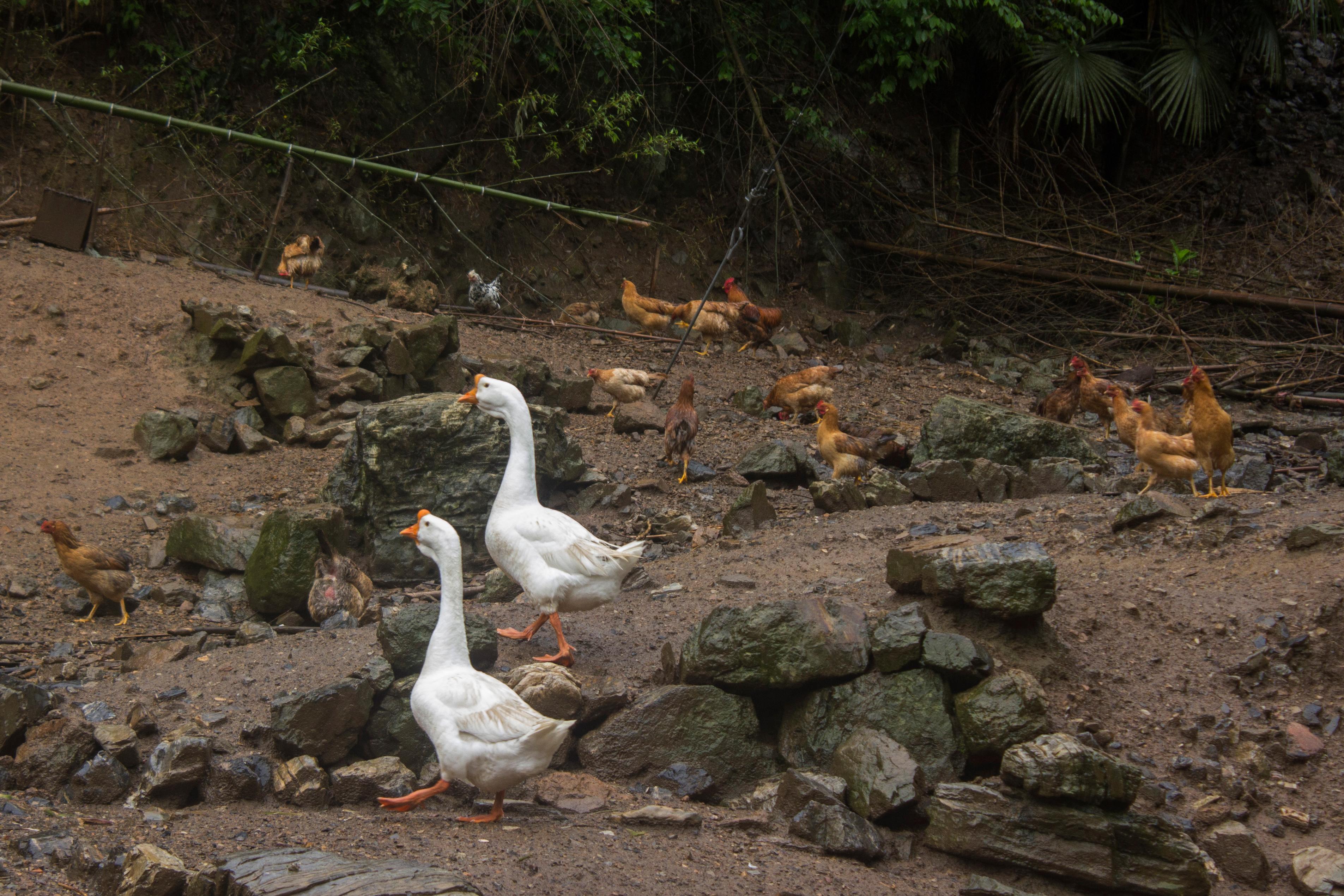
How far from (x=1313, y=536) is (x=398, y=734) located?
4.45 m

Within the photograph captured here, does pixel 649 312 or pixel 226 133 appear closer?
pixel 226 133

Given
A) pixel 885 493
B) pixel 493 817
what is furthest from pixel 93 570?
pixel 885 493

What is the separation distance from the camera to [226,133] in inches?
396

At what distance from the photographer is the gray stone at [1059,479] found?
7.16m

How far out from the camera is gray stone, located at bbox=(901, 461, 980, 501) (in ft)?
23.4

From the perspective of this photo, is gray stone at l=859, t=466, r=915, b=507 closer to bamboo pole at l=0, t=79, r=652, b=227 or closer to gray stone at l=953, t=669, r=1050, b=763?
gray stone at l=953, t=669, r=1050, b=763

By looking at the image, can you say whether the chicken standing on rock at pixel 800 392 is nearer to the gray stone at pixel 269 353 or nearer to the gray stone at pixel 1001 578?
the gray stone at pixel 269 353

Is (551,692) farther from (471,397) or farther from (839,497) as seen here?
(839,497)

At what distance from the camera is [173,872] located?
2727mm

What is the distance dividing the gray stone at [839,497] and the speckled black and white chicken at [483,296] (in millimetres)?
6114

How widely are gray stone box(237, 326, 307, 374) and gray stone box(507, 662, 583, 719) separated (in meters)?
5.23

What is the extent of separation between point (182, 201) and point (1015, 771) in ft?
36.5

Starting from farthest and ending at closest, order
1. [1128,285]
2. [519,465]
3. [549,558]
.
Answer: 1. [1128,285]
2. [519,465]
3. [549,558]

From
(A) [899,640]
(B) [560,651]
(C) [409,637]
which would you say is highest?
(A) [899,640]
